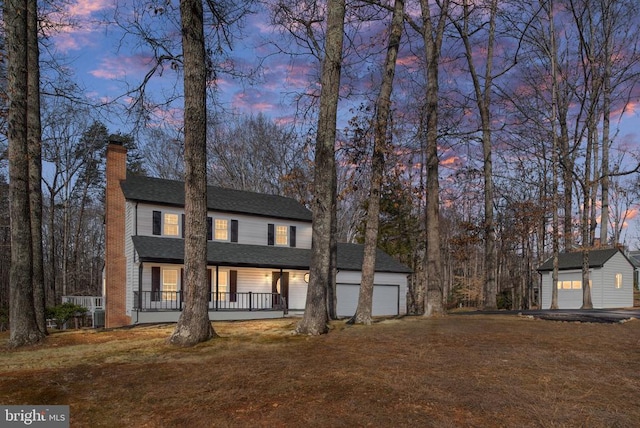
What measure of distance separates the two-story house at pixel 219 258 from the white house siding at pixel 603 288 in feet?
46.0

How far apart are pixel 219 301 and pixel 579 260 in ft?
87.8

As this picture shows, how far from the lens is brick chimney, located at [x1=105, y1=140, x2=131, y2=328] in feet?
77.5

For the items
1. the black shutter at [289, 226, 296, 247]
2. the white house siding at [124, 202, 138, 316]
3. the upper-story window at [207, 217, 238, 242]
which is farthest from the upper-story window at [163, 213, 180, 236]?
the black shutter at [289, 226, 296, 247]

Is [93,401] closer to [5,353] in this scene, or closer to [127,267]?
[5,353]

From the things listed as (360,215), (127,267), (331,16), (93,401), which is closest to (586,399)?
(93,401)

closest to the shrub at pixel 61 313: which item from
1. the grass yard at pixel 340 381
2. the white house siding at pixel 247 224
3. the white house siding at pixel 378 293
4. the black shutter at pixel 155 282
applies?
the black shutter at pixel 155 282

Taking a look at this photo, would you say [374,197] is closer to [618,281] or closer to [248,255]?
[248,255]

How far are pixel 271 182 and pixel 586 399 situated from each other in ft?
112

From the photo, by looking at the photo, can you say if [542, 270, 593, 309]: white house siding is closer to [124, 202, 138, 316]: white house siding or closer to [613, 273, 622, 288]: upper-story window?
[613, 273, 622, 288]: upper-story window

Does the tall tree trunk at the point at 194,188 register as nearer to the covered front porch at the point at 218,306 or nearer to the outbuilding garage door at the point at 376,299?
the covered front porch at the point at 218,306

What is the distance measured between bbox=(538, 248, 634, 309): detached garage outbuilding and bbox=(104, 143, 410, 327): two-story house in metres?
13.6

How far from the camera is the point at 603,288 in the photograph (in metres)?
33.9

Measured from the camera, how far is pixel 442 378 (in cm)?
639

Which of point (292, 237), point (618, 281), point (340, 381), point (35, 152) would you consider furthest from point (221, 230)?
point (618, 281)
